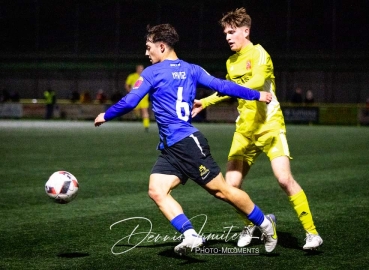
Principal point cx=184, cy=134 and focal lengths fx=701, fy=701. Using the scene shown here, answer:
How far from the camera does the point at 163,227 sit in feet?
25.3

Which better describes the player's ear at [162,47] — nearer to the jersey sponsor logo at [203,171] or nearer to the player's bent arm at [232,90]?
the player's bent arm at [232,90]

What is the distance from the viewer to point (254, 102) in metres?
6.75

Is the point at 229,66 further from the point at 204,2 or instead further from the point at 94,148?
the point at 204,2

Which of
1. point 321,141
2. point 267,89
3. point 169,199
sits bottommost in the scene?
point 321,141

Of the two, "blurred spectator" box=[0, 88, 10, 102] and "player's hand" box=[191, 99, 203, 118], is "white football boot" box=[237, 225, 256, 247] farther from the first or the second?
"blurred spectator" box=[0, 88, 10, 102]

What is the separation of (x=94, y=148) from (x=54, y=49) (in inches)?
1173

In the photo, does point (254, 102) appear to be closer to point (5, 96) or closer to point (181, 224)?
point (181, 224)

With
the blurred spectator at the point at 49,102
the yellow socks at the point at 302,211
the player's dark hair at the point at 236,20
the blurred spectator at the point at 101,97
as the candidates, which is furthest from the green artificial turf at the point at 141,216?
the blurred spectator at the point at 101,97

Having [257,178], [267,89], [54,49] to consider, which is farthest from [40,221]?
[54,49]

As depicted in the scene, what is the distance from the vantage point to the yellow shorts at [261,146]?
6.64 metres

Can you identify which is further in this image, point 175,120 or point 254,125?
point 254,125

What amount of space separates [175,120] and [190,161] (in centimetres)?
38

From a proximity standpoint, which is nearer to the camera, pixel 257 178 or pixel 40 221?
pixel 40 221

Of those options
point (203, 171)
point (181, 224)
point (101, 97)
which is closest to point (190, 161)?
point (203, 171)
